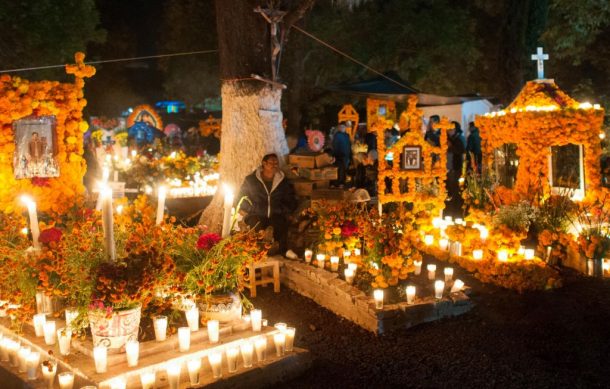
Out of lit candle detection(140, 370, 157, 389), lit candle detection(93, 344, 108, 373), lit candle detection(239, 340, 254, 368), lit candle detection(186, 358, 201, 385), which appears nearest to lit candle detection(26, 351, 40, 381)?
lit candle detection(93, 344, 108, 373)

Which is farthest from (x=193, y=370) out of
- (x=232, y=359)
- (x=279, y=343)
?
(x=279, y=343)

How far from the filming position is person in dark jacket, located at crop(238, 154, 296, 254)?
8156 millimetres

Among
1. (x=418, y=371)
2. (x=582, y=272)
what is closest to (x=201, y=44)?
(x=582, y=272)

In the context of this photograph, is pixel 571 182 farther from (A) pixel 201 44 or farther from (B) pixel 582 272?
(A) pixel 201 44

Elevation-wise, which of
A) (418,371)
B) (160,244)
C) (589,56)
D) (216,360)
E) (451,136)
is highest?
(589,56)

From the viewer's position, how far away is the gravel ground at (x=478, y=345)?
5168mm

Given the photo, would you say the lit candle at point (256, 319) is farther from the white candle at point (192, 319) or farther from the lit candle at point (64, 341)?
the lit candle at point (64, 341)

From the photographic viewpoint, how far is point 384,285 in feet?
21.9

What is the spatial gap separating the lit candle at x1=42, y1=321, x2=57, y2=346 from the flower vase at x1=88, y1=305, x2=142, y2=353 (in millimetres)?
464

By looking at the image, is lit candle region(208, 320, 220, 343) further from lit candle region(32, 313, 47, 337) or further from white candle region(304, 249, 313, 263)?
white candle region(304, 249, 313, 263)

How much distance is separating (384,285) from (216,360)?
2485 mm

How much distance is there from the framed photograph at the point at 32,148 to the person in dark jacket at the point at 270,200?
293 cm

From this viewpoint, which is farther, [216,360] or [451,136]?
[451,136]

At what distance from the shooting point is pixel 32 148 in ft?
29.4
